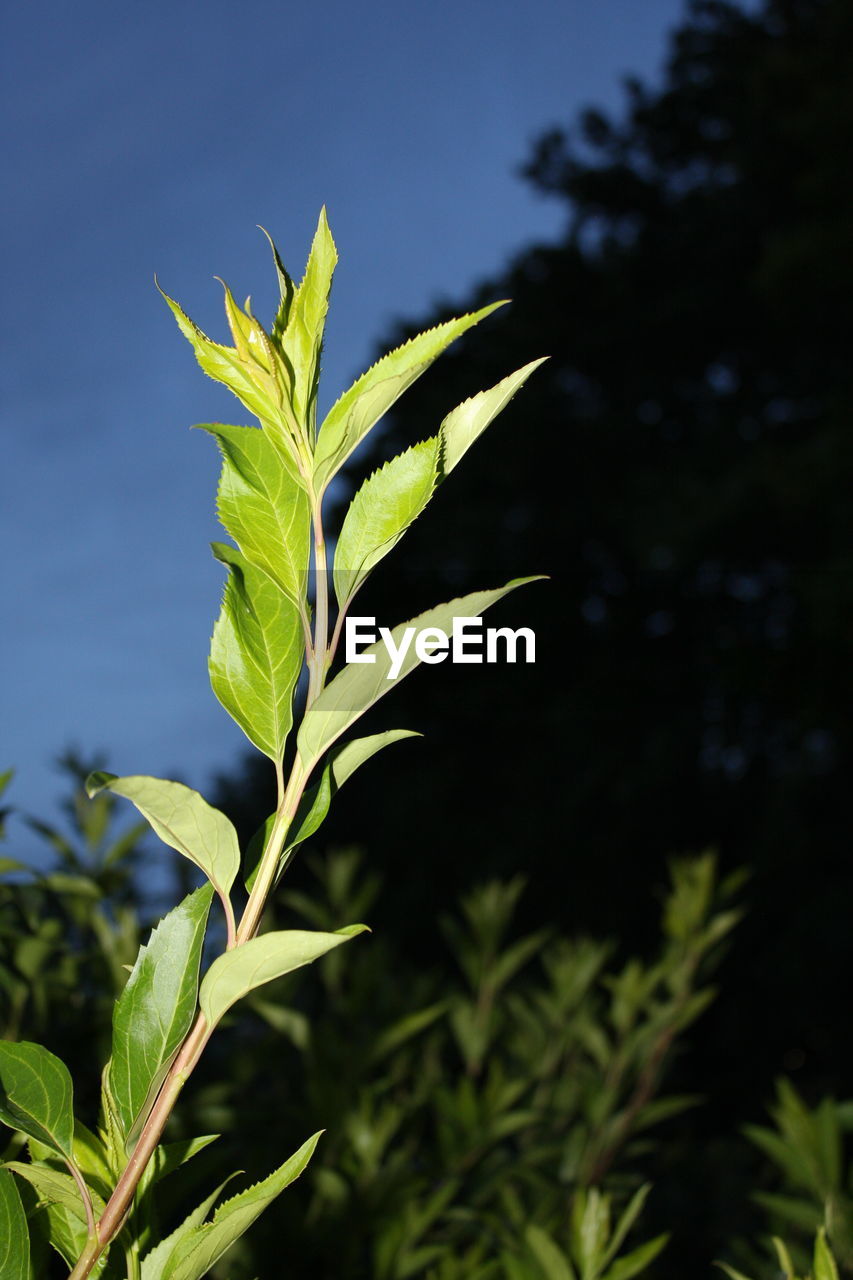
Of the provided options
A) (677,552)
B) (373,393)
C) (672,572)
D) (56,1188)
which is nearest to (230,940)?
(56,1188)

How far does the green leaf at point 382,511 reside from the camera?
0.52 m

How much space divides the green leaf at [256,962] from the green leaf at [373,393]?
0.76 feet

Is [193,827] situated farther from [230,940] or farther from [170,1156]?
[170,1156]

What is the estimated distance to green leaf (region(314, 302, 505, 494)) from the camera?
1.71ft

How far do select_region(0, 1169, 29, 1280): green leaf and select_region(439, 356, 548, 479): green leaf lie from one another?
1.34ft

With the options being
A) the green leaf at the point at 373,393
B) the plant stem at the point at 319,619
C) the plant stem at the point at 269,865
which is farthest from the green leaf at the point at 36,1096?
the green leaf at the point at 373,393

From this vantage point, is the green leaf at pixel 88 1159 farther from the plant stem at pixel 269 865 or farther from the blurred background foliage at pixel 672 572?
the blurred background foliage at pixel 672 572

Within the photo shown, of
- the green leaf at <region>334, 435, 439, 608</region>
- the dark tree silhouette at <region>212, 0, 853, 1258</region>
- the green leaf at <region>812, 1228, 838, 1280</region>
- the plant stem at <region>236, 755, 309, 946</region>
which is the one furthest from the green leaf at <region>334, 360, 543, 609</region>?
the dark tree silhouette at <region>212, 0, 853, 1258</region>

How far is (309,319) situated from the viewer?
1.77ft

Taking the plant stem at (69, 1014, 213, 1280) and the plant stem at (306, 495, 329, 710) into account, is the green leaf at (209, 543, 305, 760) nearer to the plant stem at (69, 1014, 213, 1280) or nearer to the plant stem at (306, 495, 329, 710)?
the plant stem at (306, 495, 329, 710)

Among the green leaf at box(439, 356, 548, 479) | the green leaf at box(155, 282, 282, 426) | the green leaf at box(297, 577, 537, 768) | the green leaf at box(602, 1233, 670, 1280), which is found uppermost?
the green leaf at box(155, 282, 282, 426)

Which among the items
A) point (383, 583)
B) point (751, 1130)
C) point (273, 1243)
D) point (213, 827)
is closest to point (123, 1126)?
point (213, 827)

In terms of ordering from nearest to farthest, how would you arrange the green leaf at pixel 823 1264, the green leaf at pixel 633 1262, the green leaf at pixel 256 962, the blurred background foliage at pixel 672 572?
the green leaf at pixel 256 962 → the green leaf at pixel 823 1264 → the green leaf at pixel 633 1262 → the blurred background foliage at pixel 672 572

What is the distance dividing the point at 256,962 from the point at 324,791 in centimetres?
9
